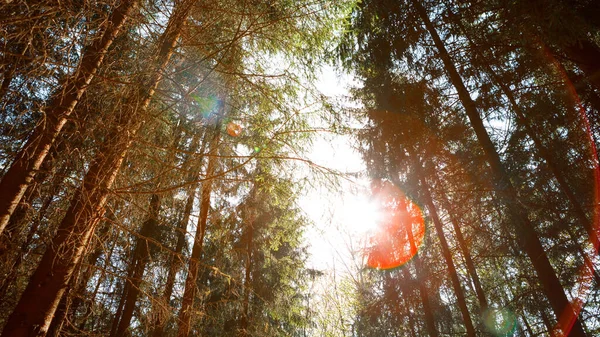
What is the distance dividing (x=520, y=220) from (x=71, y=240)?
6505 mm

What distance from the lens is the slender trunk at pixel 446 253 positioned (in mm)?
7732

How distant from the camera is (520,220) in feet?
17.8

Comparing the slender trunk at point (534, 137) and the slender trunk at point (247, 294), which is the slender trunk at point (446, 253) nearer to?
the slender trunk at point (534, 137)

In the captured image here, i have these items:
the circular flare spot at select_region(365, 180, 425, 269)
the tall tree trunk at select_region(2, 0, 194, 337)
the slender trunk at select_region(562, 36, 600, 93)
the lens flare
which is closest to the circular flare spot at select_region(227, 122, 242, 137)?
the tall tree trunk at select_region(2, 0, 194, 337)

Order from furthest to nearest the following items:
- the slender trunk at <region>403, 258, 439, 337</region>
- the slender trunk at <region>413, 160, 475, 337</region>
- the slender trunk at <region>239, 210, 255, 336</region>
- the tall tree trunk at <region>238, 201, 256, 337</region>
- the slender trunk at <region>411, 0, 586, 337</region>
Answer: the slender trunk at <region>403, 258, 439, 337</region> < the slender trunk at <region>413, 160, 475, 337</region> < the slender trunk at <region>239, 210, 255, 336</region> < the tall tree trunk at <region>238, 201, 256, 337</region> < the slender trunk at <region>411, 0, 586, 337</region>

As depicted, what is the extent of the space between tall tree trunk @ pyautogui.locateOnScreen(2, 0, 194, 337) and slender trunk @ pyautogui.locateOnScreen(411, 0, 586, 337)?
536 cm

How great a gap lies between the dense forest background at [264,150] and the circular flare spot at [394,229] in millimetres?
48

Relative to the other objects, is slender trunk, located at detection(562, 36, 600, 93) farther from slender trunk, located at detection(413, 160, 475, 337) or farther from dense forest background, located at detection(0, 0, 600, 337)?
slender trunk, located at detection(413, 160, 475, 337)

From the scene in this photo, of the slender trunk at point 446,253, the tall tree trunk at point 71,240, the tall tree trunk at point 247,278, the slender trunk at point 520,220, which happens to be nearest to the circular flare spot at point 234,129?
the tall tree trunk at point 247,278

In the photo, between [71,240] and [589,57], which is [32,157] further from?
[589,57]

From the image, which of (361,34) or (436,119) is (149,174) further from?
(436,119)

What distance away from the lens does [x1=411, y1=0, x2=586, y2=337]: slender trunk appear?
469 cm

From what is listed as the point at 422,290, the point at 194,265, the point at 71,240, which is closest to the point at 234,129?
the point at 194,265

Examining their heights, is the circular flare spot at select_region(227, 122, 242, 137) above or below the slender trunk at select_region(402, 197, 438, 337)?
above
